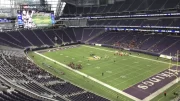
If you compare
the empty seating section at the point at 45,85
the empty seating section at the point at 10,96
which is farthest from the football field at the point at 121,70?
the empty seating section at the point at 10,96

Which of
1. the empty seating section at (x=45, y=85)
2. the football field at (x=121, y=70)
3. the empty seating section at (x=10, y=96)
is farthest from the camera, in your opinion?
the football field at (x=121, y=70)

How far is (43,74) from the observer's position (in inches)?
1443

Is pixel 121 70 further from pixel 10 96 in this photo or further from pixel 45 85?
pixel 10 96

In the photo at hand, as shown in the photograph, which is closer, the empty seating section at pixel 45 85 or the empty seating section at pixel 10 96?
the empty seating section at pixel 10 96

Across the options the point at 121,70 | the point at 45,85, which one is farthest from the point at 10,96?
the point at 121,70

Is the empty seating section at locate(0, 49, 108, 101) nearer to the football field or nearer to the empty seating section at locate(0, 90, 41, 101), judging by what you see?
→ the football field

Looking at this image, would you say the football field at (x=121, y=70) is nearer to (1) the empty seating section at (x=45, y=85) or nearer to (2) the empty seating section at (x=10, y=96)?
(1) the empty seating section at (x=45, y=85)

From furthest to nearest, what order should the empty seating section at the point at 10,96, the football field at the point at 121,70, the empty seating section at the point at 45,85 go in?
the football field at the point at 121,70
the empty seating section at the point at 45,85
the empty seating section at the point at 10,96

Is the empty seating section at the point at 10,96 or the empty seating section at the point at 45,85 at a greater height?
the empty seating section at the point at 10,96

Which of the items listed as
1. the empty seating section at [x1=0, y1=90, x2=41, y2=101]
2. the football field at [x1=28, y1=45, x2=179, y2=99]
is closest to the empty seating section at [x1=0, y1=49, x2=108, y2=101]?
the football field at [x1=28, y1=45, x2=179, y2=99]

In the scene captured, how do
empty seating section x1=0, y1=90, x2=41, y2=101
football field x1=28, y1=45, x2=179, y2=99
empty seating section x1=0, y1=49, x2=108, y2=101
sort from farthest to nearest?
football field x1=28, y1=45, x2=179, y2=99
empty seating section x1=0, y1=49, x2=108, y2=101
empty seating section x1=0, y1=90, x2=41, y2=101

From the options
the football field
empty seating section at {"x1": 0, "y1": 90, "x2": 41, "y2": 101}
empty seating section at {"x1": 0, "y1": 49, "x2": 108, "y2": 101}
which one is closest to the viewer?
empty seating section at {"x1": 0, "y1": 90, "x2": 41, "y2": 101}

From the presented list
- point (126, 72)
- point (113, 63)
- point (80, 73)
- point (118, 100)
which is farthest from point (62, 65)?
point (118, 100)

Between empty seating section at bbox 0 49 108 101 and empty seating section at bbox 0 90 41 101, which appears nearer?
empty seating section at bbox 0 90 41 101
